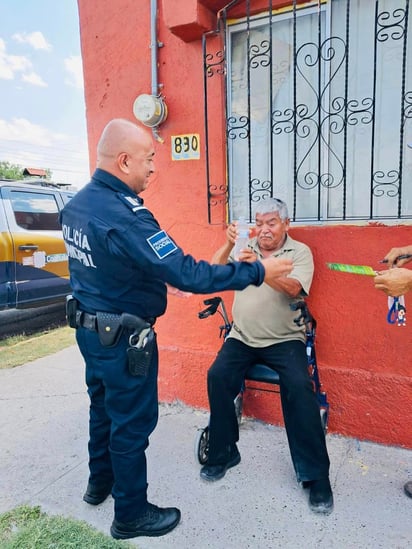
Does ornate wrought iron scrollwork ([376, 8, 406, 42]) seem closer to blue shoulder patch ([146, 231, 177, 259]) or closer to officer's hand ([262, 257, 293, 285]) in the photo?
officer's hand ([262, 257, 293, 285])

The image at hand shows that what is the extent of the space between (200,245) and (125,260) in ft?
4.57

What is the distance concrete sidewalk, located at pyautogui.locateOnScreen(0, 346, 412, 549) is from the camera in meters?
2.18

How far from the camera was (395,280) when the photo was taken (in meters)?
2.14

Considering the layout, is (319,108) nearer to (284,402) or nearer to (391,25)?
(391,25)

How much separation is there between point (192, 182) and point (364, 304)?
1508 millimetres

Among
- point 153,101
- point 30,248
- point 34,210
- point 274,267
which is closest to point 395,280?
point 274,267

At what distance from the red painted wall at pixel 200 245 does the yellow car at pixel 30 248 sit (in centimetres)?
324

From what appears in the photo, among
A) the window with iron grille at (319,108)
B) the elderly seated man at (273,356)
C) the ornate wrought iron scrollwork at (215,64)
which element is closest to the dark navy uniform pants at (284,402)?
the elderly seated man at (273,356)

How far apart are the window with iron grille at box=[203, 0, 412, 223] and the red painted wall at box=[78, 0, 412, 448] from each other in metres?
0.14

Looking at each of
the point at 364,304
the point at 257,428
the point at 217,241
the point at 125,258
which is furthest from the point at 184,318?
the point at 125,258

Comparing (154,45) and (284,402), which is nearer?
(284,402)

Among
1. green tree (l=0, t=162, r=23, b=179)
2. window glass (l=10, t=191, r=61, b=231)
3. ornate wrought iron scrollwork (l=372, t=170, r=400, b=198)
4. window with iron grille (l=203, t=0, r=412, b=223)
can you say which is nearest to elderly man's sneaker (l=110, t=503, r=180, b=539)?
window with iron grille (l=203, t=0, r=412, b=223)

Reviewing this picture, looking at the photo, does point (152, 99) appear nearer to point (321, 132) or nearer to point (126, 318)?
point (321, 132)

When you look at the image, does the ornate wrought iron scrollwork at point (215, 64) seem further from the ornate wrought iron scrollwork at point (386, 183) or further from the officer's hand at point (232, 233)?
the ornate wrought iron scrollwork at point (386, 183)
